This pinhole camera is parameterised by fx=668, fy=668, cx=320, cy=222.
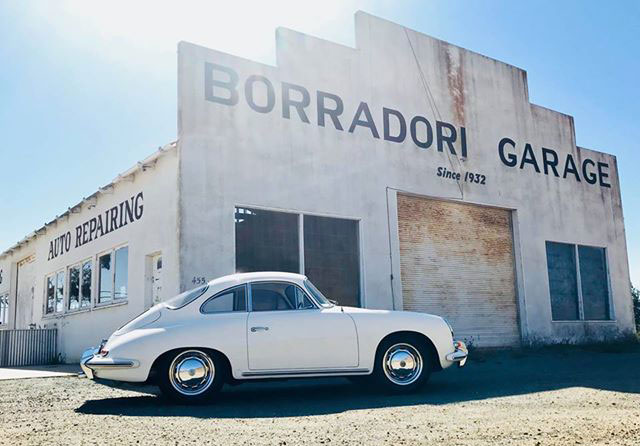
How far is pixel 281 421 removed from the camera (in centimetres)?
609

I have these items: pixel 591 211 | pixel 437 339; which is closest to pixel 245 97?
pixel 437 339

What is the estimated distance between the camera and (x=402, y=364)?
8.21 metres

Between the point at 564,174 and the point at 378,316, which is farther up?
the point at 564,174

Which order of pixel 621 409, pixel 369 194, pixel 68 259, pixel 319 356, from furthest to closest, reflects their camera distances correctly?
pixel 68 259 → pixel 369 194 → pixel 319 356 → pixel 621 409

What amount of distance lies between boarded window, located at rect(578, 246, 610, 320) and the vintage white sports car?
12.6 metres

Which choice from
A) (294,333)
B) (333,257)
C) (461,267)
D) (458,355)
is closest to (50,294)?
(333,257)

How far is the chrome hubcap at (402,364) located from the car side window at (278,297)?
113 centimetres

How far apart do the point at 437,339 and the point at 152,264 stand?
313 inches

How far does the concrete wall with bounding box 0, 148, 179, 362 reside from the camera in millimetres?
13133

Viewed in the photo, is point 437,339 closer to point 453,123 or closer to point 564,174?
point 453,123

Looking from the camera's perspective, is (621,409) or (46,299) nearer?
(621,409)

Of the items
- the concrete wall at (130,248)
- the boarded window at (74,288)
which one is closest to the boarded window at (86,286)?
the concrete wall at (130,248)

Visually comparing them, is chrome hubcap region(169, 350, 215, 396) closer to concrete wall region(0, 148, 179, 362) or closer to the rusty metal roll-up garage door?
concrete wall region(0, 148, 179, 362)

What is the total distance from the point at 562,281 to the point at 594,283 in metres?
1.61
